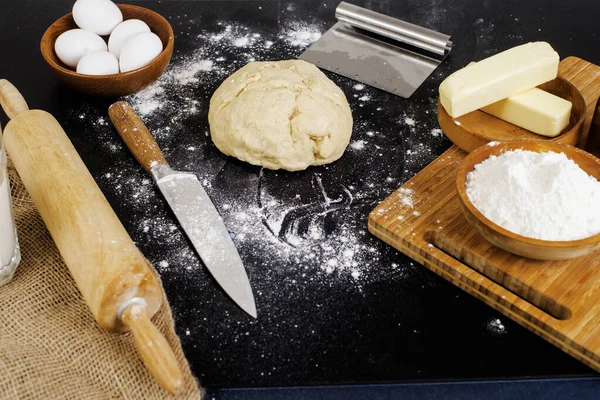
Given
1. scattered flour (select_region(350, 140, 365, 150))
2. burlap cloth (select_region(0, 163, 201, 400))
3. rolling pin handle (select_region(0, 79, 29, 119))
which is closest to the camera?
burlap cloth (select_region(0, 163, 201, 400))

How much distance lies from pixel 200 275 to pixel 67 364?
277 millimetres

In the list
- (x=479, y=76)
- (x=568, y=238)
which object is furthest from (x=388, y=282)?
(x=479, y=76)

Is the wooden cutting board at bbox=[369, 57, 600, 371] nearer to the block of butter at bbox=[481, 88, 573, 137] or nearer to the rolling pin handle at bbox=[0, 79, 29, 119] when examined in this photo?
the block of butter at bbox=[481, 88, 573, 137]

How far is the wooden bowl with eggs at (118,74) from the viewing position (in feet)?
5.03

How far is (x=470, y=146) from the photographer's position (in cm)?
139

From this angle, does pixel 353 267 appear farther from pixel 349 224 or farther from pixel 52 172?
pixel 52 172

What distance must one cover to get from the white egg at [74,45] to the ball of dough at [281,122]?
1.13 feet

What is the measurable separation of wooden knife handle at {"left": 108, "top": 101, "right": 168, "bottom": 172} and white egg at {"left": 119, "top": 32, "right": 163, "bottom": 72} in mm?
118

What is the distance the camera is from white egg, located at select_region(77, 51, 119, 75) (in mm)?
1538

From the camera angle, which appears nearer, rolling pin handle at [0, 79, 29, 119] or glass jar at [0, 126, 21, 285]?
glass jar at [0, 126, 21, 285]

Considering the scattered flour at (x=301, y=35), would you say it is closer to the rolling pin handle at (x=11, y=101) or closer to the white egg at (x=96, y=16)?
the white egg at (x=96, y=16)

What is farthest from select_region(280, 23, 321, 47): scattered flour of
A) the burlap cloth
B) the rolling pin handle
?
the burlap cloth

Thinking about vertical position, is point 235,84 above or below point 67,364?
above

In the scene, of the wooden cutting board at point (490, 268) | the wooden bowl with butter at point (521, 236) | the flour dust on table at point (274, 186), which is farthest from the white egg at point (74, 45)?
the wooden bowl with butter at point (521, 236)
